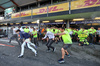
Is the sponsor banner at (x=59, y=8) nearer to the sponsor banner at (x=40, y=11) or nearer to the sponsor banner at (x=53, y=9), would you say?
the sponsor banner at (x=53, y=9)

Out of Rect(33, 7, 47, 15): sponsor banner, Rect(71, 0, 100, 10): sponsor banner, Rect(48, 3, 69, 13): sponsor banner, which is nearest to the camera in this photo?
Rect(71, 0, 100, 10): sponsor banner

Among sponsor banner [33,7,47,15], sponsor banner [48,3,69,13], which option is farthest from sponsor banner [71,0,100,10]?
sponsor banner [33,7,47,15]

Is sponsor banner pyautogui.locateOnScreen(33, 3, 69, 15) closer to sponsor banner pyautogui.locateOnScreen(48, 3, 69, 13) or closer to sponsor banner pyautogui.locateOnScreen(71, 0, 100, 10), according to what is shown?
sponsor banner pyautogui.locateOnScreen(48, 3, 69, 13)

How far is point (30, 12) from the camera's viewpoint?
1236cm

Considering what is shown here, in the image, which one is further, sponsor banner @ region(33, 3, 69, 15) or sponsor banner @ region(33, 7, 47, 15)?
sponsor banner @ region(33, 7, 47, 15)

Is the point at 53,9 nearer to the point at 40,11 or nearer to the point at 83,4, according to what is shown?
the point at 40,11

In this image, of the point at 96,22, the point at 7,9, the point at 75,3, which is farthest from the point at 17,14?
the point at 96,22

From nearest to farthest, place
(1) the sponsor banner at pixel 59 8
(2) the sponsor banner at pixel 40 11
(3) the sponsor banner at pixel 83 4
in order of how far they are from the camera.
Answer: (3) the sponsor banner at pixel 83 4 → (1) the sponsor banner at pixel 59 8 → (2) the sponsor banner at pixel 40 11

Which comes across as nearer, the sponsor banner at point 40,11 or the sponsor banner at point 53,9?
the sponsor banner at point 53,9

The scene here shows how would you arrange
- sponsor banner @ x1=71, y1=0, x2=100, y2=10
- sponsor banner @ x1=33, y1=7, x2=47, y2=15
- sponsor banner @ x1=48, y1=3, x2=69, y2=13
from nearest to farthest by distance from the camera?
sponsor banner @ x1=71, y1=0, x2=100, y2=10 < sponsor banner @ x1=48, y1=3, x2=69, y2=13 < sponsor banner @ x1=33, y1=7, x2=47, y2=15

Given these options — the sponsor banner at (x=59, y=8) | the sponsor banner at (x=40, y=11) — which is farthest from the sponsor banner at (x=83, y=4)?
the sponsor banner at (x=40, y=11)

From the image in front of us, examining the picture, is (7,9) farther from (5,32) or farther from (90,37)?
(90,37)

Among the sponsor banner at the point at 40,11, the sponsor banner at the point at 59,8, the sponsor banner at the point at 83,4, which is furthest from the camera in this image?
the sponsor banner at the point at 40,11

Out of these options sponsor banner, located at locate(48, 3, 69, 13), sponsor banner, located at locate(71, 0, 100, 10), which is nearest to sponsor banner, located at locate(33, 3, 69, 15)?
sponsor banner, located at locate(48, 3, 69, 13)
